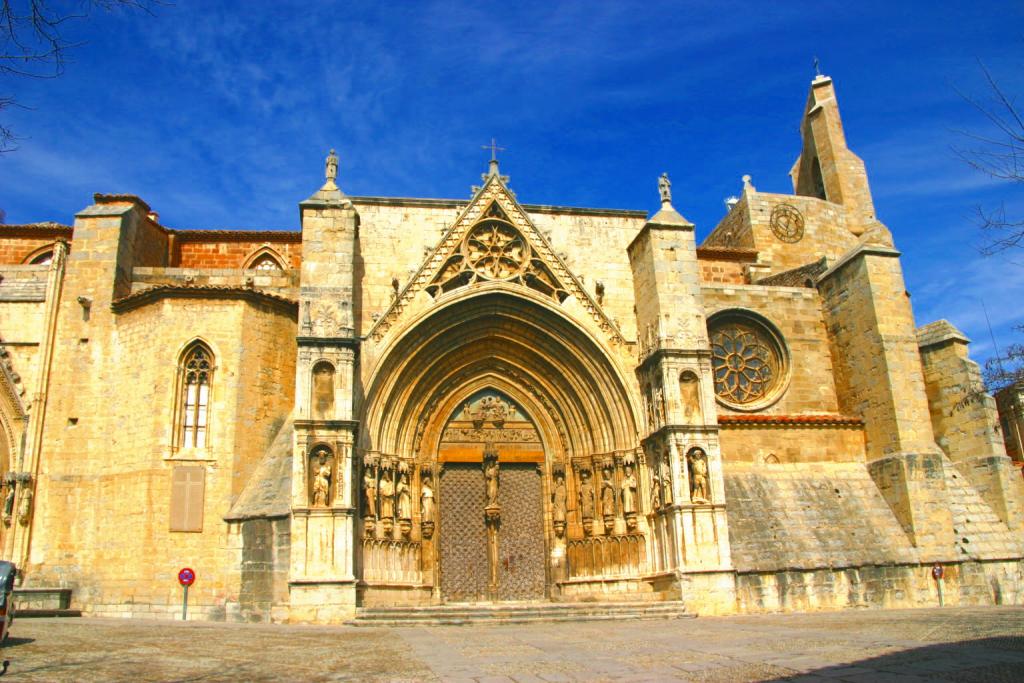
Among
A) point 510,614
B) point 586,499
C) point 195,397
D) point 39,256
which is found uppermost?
point 39,256

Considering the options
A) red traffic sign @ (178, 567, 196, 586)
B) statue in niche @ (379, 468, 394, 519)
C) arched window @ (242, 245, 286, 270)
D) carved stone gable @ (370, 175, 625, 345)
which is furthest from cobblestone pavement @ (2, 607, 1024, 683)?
arched window @ (242, 245, 286, 270)

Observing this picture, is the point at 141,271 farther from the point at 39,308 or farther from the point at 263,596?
the point at 263,596

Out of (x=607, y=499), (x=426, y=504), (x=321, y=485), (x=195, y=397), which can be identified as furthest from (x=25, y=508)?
(x=607, y=499)

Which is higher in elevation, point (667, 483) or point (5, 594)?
point (667, 483)

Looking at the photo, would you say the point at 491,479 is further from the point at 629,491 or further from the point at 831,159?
the point at 831,159

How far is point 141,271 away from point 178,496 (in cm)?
552

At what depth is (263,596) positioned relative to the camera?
45.6 feet

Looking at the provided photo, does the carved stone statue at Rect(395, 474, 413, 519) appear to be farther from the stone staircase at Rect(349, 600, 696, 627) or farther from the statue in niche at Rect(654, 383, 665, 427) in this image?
the statue in niche at Rect(654, 383, 665, 427)

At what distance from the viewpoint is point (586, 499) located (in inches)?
675

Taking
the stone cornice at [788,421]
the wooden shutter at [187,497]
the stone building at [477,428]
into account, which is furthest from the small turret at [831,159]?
the wooden shutter at [187,497]

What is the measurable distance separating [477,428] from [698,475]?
475 centimetres

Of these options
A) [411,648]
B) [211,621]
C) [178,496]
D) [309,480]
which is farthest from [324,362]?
[411,648]

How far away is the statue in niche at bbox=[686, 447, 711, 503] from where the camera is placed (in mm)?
15281

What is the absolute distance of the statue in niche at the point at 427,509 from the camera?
650 inches
